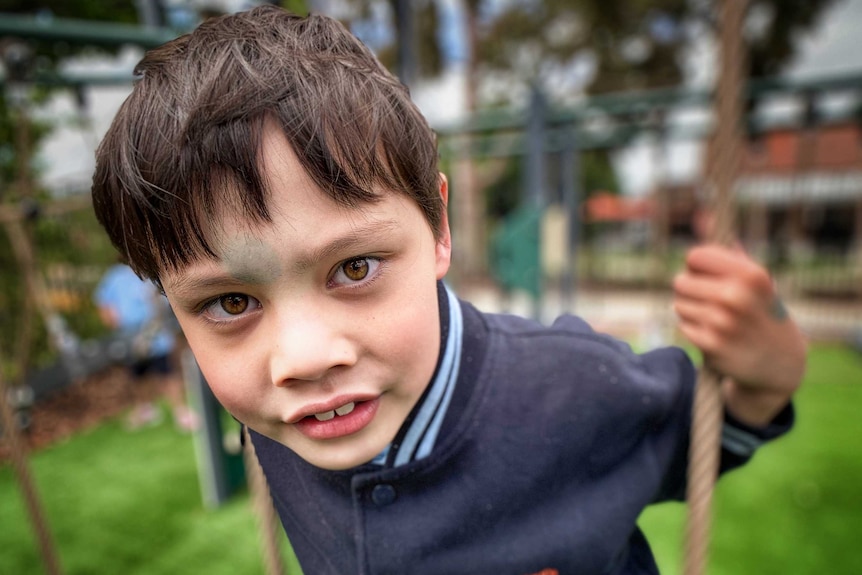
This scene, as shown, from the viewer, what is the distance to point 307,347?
41 cm

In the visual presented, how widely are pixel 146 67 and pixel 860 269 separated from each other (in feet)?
25.4

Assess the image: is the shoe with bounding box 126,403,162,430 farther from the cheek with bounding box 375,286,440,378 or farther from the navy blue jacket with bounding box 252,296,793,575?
the cheek with bounding box 375,286,440,378

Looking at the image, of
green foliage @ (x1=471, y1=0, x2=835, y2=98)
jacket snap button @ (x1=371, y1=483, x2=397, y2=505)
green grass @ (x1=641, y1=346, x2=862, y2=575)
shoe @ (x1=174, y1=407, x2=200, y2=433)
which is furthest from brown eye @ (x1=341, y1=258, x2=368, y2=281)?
green foliage @ (x1=471, y1=0, x2=835, y2=98)

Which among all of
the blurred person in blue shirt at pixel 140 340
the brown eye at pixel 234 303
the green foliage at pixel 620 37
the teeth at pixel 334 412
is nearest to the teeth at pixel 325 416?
the teeth at pixel 334 412

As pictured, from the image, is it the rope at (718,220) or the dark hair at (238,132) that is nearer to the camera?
the dark hair at (238,132)

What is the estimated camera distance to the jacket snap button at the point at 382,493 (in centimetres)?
55

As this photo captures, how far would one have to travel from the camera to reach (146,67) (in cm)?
48

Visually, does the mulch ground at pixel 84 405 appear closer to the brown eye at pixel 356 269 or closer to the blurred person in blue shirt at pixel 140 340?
the blurred person in blue shirt at pixel 140 340

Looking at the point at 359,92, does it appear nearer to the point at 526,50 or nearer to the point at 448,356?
the point at 448,356

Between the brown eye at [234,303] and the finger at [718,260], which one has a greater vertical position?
the brown eye at [234,303]

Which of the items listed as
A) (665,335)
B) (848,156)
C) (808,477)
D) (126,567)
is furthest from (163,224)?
(848,156)

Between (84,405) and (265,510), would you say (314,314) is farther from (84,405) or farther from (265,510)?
(84,405)

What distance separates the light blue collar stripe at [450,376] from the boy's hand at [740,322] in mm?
249

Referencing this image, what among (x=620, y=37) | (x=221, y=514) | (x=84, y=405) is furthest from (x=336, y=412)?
(x=620, y=37)
